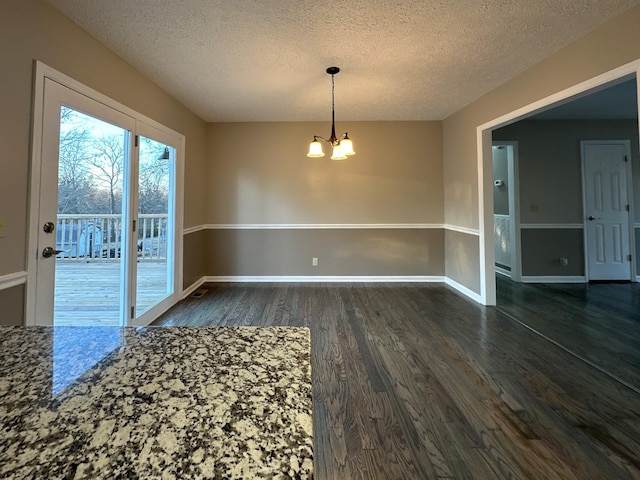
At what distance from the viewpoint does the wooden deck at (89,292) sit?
2145 mm

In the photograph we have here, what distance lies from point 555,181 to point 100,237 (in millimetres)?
5762

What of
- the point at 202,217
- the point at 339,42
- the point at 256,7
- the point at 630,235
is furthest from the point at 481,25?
the point at 630,235

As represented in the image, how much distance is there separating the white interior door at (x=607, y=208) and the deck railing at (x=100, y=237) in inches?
230

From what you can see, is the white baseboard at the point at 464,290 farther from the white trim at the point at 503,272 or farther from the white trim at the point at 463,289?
the white trim at the point at 503,272

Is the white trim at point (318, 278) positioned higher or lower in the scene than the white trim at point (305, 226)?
lower

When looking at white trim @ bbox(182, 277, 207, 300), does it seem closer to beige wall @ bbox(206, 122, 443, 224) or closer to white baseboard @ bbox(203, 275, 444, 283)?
white baseboard @ bbox(203, 275, 444, 283)

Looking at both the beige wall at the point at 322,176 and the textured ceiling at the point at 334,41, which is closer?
the textured ceiling at the point at 334,41

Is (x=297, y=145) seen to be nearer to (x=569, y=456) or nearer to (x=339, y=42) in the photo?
(x=339, y=42)

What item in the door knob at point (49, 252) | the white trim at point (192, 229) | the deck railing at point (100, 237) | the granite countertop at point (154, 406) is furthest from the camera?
the white trim at point (192, 229)

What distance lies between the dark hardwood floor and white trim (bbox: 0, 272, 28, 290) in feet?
4.76

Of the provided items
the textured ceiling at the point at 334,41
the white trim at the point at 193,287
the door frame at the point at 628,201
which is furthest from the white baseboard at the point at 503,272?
the white trim at the point at 193,287

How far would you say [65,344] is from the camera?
73 centimetres

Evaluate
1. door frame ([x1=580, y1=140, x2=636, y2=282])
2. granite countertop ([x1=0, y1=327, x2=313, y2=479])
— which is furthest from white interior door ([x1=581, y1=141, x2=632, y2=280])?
granite countertop ([x1=0, y1=327, x2=313, y2=479])

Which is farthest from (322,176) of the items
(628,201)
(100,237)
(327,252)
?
(628,201)
